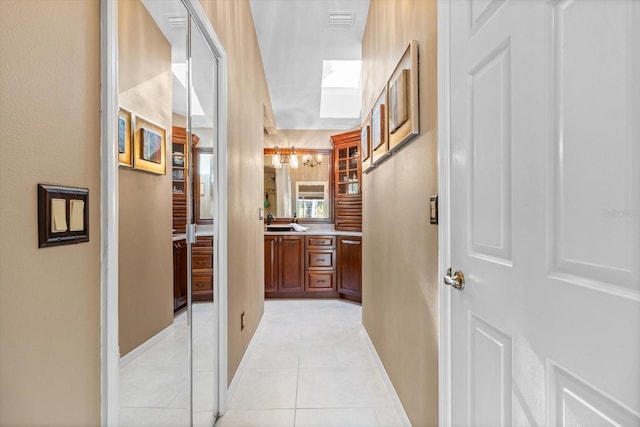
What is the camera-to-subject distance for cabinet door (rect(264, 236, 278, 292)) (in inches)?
172

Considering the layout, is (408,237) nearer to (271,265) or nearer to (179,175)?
(179,175)

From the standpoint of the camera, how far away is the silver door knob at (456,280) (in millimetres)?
1062

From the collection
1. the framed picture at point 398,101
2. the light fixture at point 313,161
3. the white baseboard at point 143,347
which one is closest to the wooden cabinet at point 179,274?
the white baseboard at point 143,347

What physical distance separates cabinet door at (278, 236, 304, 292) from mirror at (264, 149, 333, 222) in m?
0.74

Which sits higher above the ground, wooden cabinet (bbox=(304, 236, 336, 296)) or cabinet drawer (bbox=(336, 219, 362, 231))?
cabinet drawer (bbox=(336, 219, 362, 231))

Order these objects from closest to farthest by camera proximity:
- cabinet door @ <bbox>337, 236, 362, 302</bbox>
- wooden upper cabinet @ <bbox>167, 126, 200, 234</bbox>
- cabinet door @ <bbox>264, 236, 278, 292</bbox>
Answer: wooden upper cabinet @ <bbox>167, 126, 200, 234</bbox>, cabinet door @ <bbox>337, 236, 362, 302</bbox>, cabinet door @ <bbox>264, 236, 278, 292</bbox>

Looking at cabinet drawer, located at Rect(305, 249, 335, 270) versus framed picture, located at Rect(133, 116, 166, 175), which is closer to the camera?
framed picture, located at Rect(133, 116, 166, 175)

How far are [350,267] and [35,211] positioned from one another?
3.80 metres

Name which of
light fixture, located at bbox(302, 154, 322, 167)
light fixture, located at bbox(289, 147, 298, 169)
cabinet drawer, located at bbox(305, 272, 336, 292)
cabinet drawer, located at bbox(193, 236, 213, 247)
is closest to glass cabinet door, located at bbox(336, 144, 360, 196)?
light fixture, located at bbox(302, 154, 322, 167)

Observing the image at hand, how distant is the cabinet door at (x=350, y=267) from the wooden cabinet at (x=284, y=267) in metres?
0.53

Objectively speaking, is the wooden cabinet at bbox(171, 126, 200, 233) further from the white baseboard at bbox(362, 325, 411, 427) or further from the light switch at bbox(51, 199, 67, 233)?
the white baseboard at bbox(362, 325, 411, 427)

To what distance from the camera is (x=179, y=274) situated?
4.63 feet

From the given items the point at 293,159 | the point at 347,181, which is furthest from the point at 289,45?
the point at 347,181

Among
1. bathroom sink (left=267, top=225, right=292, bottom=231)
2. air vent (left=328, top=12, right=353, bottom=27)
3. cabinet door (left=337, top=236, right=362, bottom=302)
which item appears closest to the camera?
air vent (left=328, top=12, right=353, bottom=27)
